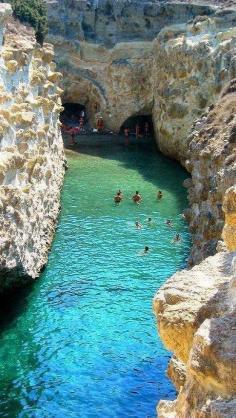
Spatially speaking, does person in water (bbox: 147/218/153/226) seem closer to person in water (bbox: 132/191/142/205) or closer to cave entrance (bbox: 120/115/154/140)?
person in water (bbox: 132/191/142/205)

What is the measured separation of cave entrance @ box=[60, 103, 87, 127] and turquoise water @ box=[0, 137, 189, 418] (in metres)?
21.7

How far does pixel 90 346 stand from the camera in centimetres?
2106

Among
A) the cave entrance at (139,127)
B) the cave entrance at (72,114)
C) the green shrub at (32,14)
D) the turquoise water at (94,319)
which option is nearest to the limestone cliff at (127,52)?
the cave entrance at (139,127)

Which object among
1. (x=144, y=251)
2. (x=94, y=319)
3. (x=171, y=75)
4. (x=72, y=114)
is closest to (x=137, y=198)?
(x=144, y=251)

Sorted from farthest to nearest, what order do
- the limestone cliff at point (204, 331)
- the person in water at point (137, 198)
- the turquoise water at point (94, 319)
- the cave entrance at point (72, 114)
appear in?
the cave entrance at point (72, 114) < the person in water at point (137, 198) < the turquoise water at point (94, 319) < the limestone cliff at point (204, 331)

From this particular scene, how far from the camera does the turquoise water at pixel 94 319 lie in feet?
59.1

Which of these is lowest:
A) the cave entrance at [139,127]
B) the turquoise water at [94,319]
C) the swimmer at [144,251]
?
the turquoise water at [94,319]

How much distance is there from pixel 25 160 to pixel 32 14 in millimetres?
25149

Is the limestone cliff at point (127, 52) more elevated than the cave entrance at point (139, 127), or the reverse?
the limestone cliff at point (127, 52)

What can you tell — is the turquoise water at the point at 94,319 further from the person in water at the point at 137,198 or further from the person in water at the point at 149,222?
the person in water at the point at 137,198

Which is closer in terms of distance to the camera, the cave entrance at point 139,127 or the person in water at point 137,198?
the person in water at point 137,198

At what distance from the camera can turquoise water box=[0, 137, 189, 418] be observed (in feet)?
59.1

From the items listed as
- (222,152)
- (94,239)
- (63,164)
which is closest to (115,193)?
(63,164)

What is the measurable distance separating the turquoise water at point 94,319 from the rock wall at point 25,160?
1384 millimetres
